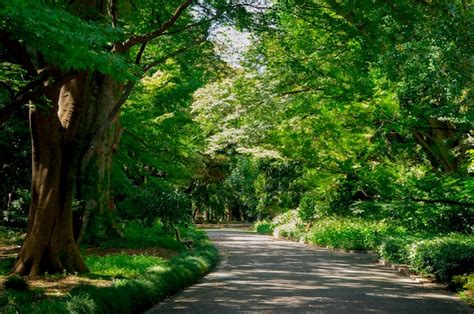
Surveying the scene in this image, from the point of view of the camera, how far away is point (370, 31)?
34.7 feet

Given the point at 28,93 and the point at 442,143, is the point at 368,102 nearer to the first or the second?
the point at 442,143

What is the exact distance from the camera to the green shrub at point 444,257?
12.1 meters

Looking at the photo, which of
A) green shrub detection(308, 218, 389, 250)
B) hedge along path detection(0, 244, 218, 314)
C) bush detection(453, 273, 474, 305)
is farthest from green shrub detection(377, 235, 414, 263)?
hedge along path detection(0, 244, 218, 314)

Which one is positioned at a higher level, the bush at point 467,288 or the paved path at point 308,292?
the bush at point 467,288

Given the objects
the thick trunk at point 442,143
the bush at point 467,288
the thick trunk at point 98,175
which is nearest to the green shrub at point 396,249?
the thick trunk at point 442,143

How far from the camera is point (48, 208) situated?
10547mm

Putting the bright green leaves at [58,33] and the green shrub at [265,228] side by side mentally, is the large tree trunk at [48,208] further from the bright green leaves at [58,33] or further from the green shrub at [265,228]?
the green shrub at [265,228]

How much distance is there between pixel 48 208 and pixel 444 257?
9293mm

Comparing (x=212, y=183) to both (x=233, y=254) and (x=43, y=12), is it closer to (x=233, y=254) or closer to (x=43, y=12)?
(x=233, y=254)

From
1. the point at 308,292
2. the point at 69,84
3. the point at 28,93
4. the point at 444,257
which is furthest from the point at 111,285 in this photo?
the point at 444,257

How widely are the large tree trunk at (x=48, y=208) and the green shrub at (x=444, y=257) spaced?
8.62m

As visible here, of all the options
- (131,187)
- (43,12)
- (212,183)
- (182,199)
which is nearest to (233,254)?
(182,199)

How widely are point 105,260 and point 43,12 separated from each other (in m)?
8.94

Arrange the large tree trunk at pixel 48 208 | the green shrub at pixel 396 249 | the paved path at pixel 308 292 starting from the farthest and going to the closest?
the green shrub at pixel 396 249, the large tree trunk at pixel 48 208, the paved path at pixel 308 292
